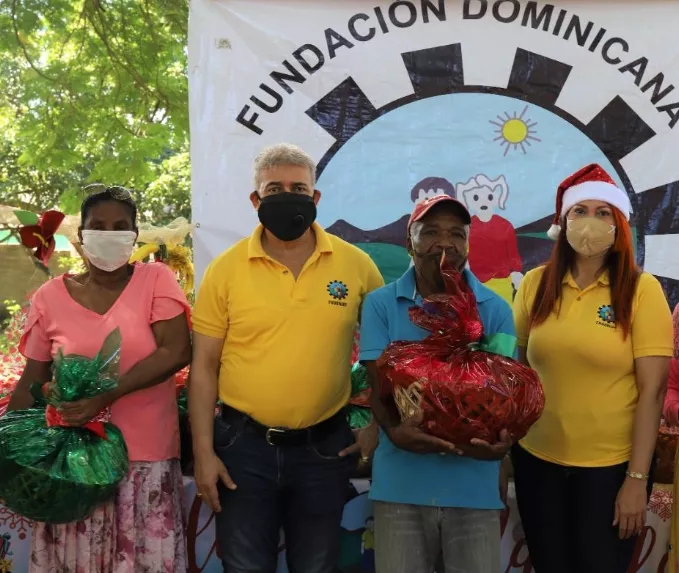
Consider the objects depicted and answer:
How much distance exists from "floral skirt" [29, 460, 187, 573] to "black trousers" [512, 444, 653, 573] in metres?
1.18

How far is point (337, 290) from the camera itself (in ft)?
7.27

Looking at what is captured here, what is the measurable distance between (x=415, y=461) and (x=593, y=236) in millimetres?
886

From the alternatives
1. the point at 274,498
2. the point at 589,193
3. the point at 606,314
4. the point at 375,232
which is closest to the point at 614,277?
the point at 606,314

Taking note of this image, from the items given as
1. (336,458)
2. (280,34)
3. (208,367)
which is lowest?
(336,458)

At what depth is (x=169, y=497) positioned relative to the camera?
2.32 m

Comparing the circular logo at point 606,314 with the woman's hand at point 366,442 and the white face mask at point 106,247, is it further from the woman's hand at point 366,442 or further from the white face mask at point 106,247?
the white face mask at point 106,247

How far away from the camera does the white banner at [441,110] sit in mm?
3400

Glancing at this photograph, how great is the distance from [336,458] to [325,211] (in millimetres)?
1618

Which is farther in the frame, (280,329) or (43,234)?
(43,234)

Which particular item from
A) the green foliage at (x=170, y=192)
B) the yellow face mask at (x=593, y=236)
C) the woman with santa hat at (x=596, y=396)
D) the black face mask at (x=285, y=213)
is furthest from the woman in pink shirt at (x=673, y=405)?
the green foliage at (x=170, y=192)

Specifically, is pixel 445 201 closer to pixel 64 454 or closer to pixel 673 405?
pixel 673 405

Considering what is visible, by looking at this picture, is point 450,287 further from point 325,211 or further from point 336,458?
point 325,211

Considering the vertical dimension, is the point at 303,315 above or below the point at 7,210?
below

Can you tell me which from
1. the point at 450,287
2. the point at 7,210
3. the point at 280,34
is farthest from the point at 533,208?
the point at 7,210
